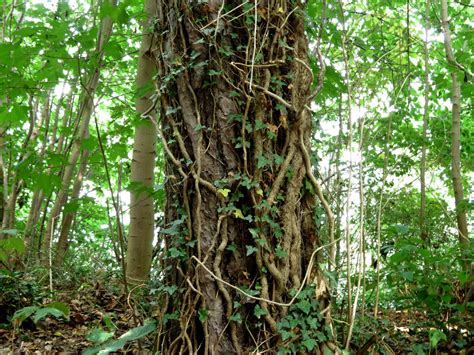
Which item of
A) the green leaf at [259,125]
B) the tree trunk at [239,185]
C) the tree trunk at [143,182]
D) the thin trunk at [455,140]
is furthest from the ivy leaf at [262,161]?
the thin trunk at [455,140]

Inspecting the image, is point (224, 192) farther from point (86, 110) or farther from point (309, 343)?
point (86, 110)

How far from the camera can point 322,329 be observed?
2.02 meters

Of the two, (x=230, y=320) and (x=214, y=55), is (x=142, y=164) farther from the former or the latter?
(x=230, y=320)

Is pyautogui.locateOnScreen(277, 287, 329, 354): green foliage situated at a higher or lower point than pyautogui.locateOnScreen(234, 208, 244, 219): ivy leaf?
lower

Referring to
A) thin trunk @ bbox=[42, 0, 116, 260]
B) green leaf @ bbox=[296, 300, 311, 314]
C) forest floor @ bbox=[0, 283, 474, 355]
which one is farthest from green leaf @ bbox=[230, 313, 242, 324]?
thin trunk @ bbox=[42, 0, 116, 260]

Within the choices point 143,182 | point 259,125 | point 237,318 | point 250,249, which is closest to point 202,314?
point 237,318

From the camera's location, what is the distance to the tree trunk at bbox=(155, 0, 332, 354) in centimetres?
198

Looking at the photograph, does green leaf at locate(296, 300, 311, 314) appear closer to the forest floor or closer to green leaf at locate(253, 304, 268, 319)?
green leaf at locate(253, 304, 268, 319)

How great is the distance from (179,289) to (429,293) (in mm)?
1588

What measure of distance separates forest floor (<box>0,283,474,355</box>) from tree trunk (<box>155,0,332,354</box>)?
50 centimetres

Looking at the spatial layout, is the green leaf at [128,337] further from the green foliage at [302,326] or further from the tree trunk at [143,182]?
the tree trunk at [143,182]

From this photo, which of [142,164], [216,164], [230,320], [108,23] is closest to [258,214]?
[216,164]

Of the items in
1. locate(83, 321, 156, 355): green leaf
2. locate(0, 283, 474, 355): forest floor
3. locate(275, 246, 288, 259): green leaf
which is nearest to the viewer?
locate(275, 246, 288, 259): green leaf

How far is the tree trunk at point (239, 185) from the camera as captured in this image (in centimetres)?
198
